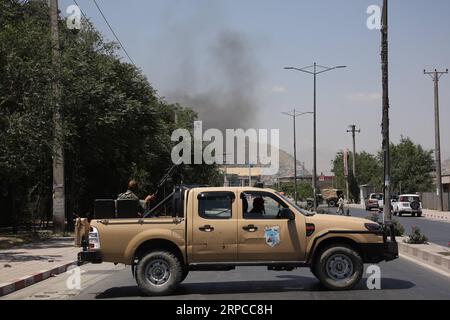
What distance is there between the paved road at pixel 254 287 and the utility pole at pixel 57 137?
7952 millimetres

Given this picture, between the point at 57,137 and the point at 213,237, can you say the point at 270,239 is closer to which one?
the point at 213,237

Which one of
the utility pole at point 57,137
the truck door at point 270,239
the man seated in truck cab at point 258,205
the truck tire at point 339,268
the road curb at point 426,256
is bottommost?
the road curb at point 426,256

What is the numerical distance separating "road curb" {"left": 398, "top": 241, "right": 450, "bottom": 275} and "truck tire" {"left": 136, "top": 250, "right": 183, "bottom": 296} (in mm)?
5892

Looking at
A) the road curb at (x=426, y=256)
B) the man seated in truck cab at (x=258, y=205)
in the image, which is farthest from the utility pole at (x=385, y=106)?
the man seated in truck cab at (x=258, y=205)

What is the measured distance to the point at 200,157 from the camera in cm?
6041

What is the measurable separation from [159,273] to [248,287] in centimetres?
168

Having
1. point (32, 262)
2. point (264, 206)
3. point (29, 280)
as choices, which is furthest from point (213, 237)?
point (32, 262)

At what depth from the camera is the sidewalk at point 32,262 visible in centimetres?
1270

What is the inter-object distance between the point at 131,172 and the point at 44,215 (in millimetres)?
7655

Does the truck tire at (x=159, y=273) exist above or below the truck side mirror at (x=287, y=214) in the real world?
below

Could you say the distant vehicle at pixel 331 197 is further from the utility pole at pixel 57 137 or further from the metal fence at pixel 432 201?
the utility pole at pixel 57 137

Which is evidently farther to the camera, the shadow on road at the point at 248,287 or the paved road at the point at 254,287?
the shadow on road at the point at 248,287
